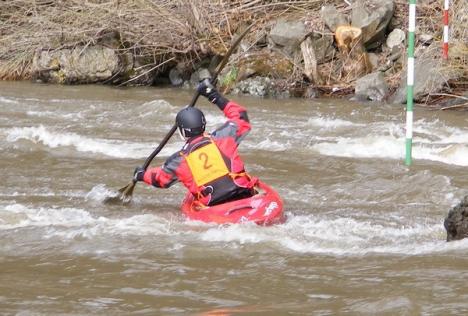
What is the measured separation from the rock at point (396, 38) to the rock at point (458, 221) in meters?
8.61

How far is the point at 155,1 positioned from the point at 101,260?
34.1 ft

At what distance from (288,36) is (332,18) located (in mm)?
740

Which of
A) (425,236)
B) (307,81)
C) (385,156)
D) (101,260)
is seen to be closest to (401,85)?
(307,81)

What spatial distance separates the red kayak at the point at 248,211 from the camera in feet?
17.6

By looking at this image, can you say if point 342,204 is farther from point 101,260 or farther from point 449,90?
point 449,90

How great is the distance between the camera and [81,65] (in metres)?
14.7

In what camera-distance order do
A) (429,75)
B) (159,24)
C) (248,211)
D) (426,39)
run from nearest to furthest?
(248,211) → (429,75) → (426,39) → (159,24)

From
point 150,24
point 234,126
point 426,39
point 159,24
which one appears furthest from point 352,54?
point 234,126

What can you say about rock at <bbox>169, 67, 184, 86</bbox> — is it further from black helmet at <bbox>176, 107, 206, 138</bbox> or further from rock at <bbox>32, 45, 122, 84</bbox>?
black helmet at <bbox>176, 107, 206, 138</bbox>

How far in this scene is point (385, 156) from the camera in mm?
8078

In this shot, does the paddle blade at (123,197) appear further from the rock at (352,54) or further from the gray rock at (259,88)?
the rock at (352,54)

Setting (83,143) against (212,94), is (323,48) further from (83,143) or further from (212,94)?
(212,94)

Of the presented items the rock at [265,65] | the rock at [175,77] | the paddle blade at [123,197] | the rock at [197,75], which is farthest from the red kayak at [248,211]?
the rock at [175,77]

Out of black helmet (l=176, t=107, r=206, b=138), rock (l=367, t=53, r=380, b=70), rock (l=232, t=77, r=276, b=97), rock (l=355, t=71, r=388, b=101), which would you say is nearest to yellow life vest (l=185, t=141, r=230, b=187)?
black helmet (l=176, t=107, r=206, b=138)
